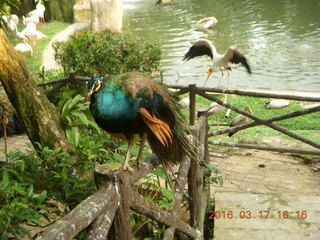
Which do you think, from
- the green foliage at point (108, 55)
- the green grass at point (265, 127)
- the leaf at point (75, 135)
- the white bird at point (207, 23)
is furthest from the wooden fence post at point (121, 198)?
the white bird at point (207, 23)

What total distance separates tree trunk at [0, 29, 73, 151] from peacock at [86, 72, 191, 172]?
4.23ft

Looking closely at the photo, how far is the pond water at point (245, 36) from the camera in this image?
10.2 m

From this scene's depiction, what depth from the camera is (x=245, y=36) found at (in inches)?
548

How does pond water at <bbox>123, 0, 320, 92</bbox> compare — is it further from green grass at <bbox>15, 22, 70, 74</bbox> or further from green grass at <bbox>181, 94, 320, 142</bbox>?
green grass at <bbox>15, 22, 70, 74</bbox>

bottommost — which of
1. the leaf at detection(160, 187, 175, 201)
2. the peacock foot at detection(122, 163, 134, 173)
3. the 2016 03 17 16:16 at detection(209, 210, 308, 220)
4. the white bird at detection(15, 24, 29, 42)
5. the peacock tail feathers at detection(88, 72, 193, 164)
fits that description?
the white bird at detection(15, 24, 29, 42)

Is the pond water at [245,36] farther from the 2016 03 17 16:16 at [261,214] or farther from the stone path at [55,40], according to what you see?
the 2016 03 17 16:16 at [261,214]

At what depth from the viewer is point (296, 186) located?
15.0ft

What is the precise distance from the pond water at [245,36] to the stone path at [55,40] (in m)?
1.61

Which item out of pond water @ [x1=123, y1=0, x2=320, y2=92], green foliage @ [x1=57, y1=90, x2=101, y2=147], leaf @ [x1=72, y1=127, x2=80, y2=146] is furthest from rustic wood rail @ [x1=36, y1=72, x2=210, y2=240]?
pond water @ [x1=123, y1=0, x2=320, y2=92]

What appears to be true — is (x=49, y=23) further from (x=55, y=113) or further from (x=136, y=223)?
(x=136, y=223)

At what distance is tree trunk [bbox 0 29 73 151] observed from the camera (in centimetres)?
349

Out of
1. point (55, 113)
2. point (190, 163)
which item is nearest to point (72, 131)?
point (55, 113)

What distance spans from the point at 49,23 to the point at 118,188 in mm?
14861

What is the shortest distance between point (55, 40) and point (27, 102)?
6865 millimetres
